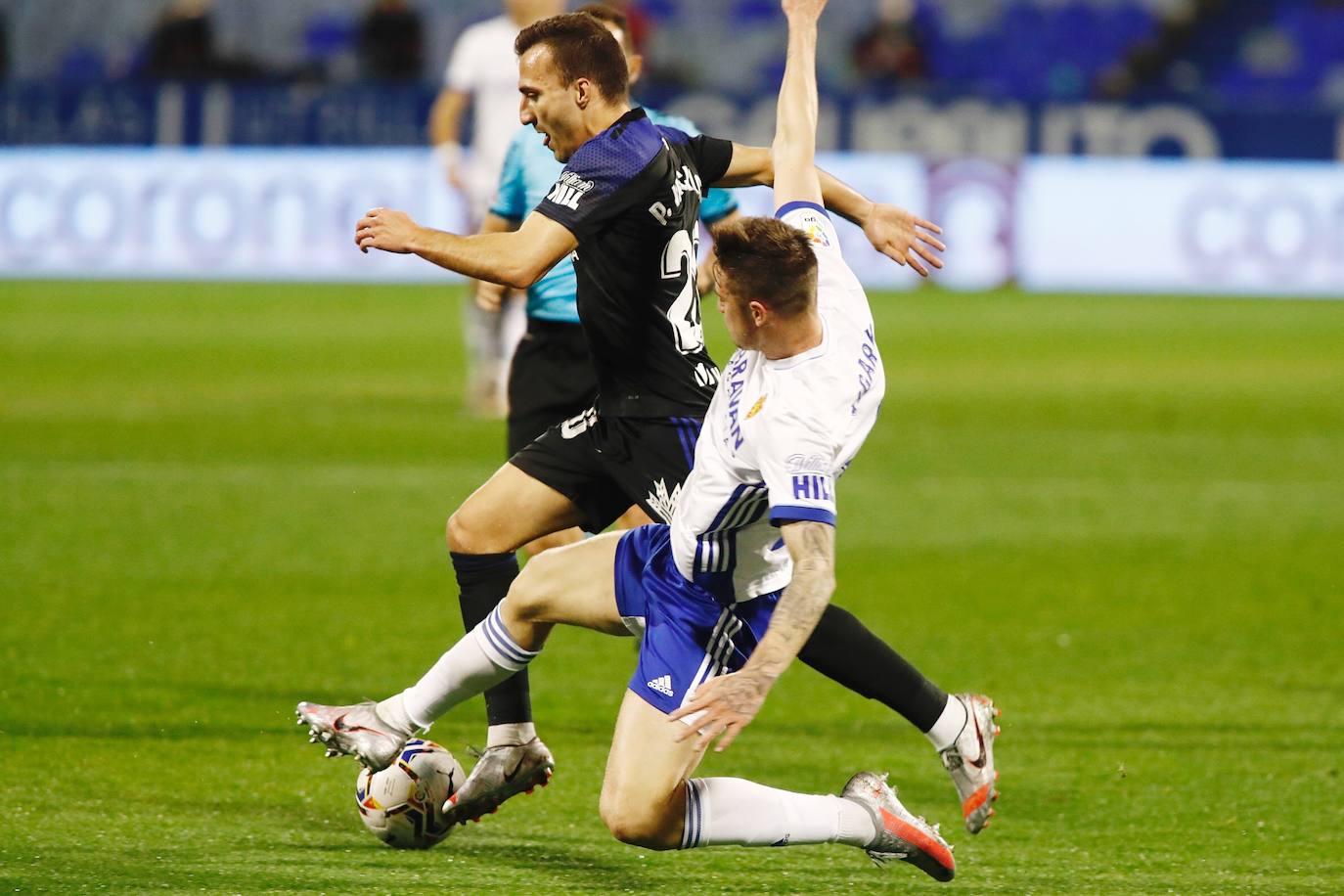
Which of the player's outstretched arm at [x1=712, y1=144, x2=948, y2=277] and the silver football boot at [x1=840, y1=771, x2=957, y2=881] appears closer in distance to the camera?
the silver football boot at [x1=840, y1=771, x2=957, y2=881]

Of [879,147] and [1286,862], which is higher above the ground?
[879,147]

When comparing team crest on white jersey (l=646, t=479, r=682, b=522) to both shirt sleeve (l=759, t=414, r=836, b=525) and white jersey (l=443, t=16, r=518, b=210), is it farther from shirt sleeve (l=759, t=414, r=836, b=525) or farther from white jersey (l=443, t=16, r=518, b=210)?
white jersey (l=443, t=16, r=518, b=210)

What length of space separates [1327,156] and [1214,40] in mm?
6947

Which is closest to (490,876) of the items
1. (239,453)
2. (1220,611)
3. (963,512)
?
(1220,611)

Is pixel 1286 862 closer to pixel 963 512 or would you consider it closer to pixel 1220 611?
pixel 1220 611

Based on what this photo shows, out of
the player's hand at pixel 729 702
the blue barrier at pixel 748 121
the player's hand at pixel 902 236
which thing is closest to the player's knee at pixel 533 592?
the player's hand at pixel 729 702

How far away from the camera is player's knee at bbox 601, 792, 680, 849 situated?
4527mm

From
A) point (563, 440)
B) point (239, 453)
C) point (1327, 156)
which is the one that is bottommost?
point (239, 453)

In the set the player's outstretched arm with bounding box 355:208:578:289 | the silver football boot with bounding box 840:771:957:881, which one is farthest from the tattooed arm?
the player's outstretched arm with bounding box 355:208:578:289

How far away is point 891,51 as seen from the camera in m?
25.0

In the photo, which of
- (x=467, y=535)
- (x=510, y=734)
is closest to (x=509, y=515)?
(x=467, y=535)

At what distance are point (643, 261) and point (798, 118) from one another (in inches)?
20.5

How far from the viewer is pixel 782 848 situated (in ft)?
17.2

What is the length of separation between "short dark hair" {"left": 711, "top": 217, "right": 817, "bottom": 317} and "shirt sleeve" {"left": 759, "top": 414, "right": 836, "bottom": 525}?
10.1 inches
